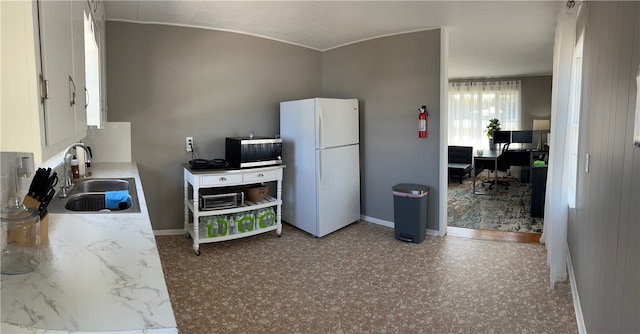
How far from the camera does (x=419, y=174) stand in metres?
4.59

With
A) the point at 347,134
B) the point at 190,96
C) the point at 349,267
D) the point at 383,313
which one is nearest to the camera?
the point at 383,313

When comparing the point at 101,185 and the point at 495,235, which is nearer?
the point at 101,185

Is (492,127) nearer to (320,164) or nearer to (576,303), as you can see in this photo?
(320,164)

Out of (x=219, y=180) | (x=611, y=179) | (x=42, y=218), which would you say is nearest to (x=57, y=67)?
(x=42, y=218)

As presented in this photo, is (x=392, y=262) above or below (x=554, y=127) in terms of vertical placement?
below

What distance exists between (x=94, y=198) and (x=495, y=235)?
4.04 meters

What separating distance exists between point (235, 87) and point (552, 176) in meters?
3.39

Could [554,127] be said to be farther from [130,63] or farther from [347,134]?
[130,63]

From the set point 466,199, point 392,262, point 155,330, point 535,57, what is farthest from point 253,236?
point 535,57

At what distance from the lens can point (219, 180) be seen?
3.91m

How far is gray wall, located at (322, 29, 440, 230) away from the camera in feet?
14.6

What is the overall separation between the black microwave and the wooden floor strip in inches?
87.8

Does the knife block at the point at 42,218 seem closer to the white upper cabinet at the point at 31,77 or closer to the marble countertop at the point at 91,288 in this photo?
the marble countertop at the point at 91,288

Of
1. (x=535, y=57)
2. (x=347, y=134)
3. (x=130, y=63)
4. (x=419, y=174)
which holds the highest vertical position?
(x=535, y=57)
